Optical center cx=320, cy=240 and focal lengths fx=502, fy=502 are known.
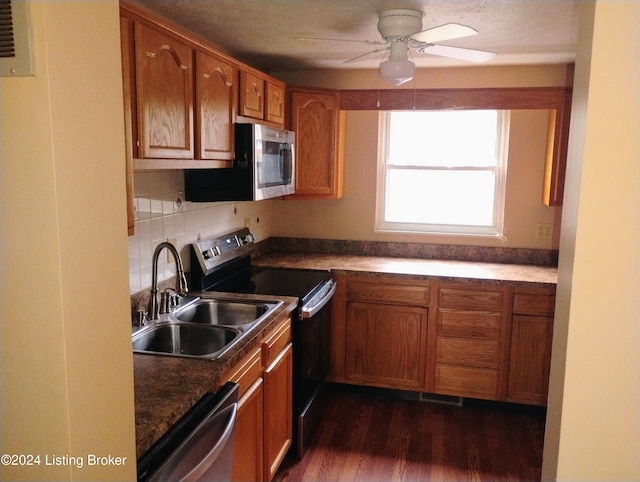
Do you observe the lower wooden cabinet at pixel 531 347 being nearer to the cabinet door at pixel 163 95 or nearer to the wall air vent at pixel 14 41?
the cabinet door at pixel 163 95

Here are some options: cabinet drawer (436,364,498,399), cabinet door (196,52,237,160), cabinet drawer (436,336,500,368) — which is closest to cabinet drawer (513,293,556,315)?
cabinet drawer (436,336,500,368)

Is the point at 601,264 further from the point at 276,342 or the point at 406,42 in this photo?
the point at 406,42

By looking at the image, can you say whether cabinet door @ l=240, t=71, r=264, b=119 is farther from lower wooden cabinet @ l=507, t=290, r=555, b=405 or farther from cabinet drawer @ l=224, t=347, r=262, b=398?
lower wooden cabinet @ l=507, t=290, r=555, b=405

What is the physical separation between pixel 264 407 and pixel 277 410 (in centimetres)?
18

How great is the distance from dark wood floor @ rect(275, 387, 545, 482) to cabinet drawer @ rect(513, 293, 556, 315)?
2.22ft

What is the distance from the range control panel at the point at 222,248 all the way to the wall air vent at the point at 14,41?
200 centimetres

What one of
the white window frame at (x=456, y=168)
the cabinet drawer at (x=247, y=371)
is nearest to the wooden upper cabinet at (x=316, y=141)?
the white window frame at (x=456, y=168)

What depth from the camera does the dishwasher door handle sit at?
131 centimetres

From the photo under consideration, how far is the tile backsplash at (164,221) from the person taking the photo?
2.18 metres

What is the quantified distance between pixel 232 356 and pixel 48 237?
1.14 m

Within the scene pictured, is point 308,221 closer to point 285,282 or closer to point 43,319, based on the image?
point 285,282

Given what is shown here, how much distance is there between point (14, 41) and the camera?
0.67 m

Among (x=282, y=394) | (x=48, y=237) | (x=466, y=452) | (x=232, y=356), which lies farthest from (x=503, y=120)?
(x=48, y=237)

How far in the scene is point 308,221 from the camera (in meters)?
3.86
